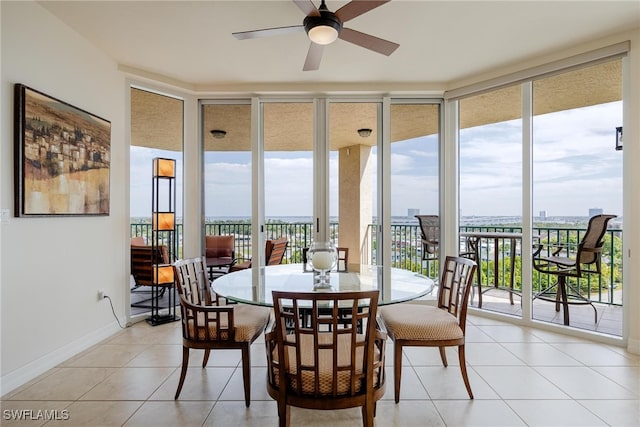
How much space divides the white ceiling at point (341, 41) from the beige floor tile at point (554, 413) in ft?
9.05

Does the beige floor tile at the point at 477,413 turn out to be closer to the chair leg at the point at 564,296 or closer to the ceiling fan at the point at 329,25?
the chair leg at the point at 564,296

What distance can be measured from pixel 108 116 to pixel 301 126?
209 cm

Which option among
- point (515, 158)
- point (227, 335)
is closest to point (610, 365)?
point (515, 158)

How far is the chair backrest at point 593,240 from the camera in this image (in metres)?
3.09

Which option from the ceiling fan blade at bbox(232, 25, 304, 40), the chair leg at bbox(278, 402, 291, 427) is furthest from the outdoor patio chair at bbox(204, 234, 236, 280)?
the chair leg at bbox(278, 402, 291, 427)

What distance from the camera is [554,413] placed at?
1.96 meters

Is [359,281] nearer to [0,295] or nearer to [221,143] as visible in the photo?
[0,295]

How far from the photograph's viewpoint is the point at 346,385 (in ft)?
5.05

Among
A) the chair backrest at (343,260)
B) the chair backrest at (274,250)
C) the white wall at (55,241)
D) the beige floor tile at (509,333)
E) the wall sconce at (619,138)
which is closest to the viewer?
the white wall at (55,241)

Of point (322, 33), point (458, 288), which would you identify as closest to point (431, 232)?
point (458, 288)

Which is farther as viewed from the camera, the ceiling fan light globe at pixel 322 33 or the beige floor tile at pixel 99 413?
the ceiling fan light globe at pixel 322 33

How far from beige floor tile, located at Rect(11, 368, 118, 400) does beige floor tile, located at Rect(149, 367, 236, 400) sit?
0.51 metres

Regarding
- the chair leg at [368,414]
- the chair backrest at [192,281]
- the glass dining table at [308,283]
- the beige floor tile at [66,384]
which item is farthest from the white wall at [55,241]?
the chair leg at [368,414]

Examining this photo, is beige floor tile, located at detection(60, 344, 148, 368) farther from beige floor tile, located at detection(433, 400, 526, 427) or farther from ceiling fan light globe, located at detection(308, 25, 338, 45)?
ceiling fan light globe, located at detection(308, 25, 338, 45)
